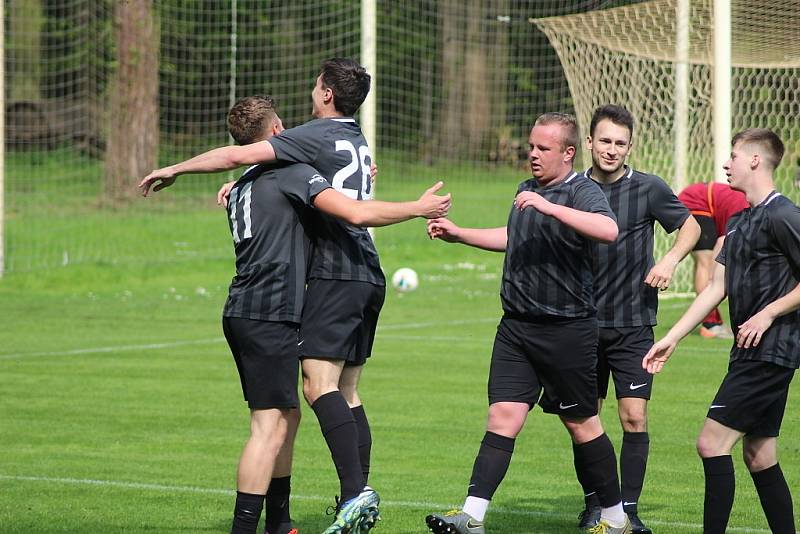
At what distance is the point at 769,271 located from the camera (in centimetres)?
572

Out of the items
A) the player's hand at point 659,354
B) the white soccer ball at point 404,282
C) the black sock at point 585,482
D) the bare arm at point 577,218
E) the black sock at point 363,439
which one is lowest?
the white soccer ball at point 404,282

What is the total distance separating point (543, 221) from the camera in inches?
242

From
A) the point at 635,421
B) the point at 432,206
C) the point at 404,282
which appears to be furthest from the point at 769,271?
the point at 404,282

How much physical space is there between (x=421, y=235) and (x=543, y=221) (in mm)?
18638

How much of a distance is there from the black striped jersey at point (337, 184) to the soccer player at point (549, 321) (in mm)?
359

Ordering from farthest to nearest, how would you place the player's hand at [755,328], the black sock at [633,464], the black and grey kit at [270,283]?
the black sock at [633,464] → the black and grey kit at [270,283] → the player's hand at [755,328]

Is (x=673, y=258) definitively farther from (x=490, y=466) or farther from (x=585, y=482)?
(x=490, y=466)

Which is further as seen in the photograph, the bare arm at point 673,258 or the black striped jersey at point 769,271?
the bare arm at point 673,258

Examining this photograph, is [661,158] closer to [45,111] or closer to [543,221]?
[543,221]

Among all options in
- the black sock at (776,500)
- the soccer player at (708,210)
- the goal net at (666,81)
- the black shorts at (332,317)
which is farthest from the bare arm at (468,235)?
the goal net at (666,81)

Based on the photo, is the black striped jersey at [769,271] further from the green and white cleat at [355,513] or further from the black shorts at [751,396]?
the green and white cleat at [355,513]

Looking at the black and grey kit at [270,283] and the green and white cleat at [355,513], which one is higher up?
the black and grey kit at [270,283]

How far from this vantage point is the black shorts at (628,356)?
673 centimetres

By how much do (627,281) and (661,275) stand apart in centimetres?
28
